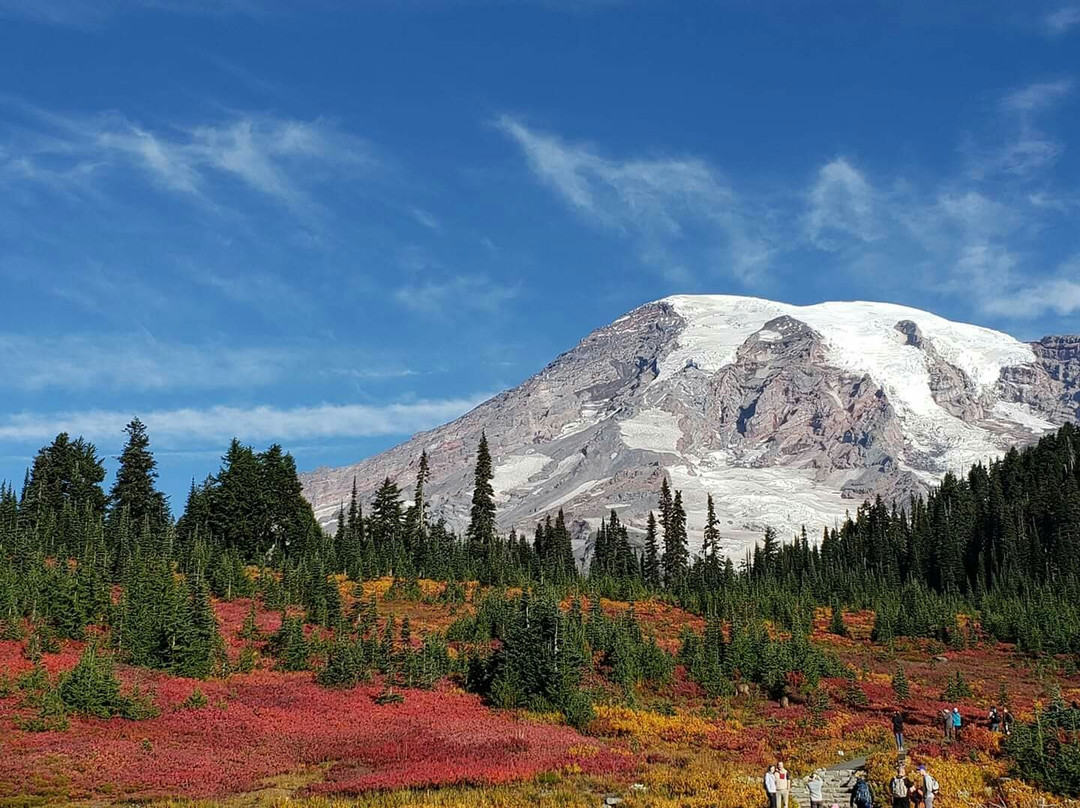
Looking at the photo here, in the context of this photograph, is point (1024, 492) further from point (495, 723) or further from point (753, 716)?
point (495, 723)

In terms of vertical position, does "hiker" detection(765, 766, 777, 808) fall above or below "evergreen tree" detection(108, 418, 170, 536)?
below

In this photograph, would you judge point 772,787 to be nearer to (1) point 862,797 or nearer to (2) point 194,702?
(1) point 862,797

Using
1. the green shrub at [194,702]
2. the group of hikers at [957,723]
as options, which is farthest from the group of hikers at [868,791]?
the green shrub at [194,702]

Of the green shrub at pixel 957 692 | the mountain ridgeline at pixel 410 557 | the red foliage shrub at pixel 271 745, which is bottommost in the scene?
the red foliage shrub at pixel 271 745

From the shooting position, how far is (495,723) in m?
34.8

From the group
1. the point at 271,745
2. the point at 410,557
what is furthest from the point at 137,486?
the point at 271,745

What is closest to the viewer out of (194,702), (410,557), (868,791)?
(868,791)

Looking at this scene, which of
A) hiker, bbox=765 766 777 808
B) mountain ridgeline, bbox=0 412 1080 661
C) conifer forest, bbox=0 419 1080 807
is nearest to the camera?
hiker, bbox=765 766 777 808

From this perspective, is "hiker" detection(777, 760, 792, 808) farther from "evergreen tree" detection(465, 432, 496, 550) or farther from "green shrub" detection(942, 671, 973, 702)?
"evergreen tree" detection(465, 432, 496, 550)

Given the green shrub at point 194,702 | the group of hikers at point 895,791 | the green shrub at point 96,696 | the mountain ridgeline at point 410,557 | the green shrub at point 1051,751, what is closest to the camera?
the group of hikers at point 895,791

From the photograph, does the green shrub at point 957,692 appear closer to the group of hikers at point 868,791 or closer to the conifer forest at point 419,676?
the conifer forest at point 419,676

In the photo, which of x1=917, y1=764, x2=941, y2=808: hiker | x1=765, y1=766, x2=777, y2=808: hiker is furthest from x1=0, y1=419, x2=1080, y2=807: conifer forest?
x1=917, y1=764, x2=941, y2=808: hiker

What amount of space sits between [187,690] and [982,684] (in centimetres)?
4469

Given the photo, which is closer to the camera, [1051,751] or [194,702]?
[1051,751]
